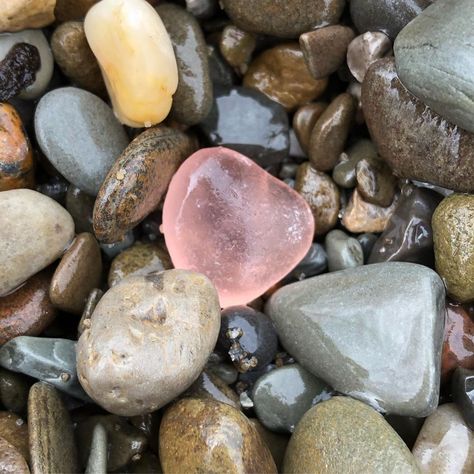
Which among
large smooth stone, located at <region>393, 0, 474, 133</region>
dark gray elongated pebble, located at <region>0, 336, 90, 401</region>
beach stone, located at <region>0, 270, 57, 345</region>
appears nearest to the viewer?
large smooth stone, located at <region>393, 0, 474, 133</region>

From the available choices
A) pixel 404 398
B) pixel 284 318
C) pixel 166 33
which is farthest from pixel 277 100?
pixel 404 398

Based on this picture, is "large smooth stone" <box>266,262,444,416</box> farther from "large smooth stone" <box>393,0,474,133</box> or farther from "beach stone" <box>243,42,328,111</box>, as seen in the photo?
"beach stone" <box>243,42,328,111</box>

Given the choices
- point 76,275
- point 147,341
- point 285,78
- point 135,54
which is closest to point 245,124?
point 285,78

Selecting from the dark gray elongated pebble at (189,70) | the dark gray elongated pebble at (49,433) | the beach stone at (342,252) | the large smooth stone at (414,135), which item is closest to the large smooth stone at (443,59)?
the large smooth stone at (414,135)

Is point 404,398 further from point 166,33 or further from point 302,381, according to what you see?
point 166,33

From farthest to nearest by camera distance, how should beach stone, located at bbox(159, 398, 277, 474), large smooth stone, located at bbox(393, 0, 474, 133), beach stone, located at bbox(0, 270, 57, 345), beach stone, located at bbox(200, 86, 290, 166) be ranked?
1. beach stone, located at bbox(200, 86, 290, 166)
2. beach stone, located at bbox(0, 270, 57, 345)
3. large smooth stone, located at bbox(393, 0, 474, 133)
4. beach stone, located at bbox(159, 398, 277, 474)

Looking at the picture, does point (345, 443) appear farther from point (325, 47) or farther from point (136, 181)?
point (325, 47)

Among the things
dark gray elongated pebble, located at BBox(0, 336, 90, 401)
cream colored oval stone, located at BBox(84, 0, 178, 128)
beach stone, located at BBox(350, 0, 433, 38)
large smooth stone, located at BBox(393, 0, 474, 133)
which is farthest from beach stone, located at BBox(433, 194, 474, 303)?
dark gray elongated pebble, located at BBox(0, 336, 90, 401)
